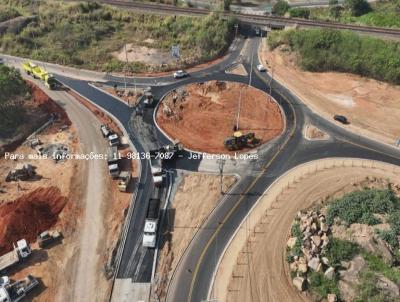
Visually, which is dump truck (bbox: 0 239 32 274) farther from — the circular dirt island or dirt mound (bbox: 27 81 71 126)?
the circular dirt island

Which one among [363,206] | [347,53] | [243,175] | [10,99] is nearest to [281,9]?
[347,53]

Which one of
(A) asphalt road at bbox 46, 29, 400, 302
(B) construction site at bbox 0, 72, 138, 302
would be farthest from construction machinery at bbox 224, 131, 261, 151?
(B) construction site at bbox 0, 72, 138, 302

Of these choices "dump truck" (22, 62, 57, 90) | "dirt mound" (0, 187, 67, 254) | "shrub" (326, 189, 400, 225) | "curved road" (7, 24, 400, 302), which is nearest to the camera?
"curved road" (7, 24, 400, 302)

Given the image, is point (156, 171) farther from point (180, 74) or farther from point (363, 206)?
point (180, 74)

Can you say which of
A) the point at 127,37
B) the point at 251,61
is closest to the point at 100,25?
the point at 127,37

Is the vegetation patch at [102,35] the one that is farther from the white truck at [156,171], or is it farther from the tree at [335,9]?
the tree at [335,9]

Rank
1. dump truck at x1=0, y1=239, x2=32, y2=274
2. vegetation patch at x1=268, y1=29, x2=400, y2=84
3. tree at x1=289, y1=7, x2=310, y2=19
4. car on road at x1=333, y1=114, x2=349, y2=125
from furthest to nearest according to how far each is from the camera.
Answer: tree at x1=289, y1=7, x2=310, y2=19 < vegetation patch at x1=268, y1=29, x2=400, y2=84 < car on road at x1=333, y1=114, x2=349, y2=125 < dump truck at x1=0, y1=239, x2=32, y2=274
